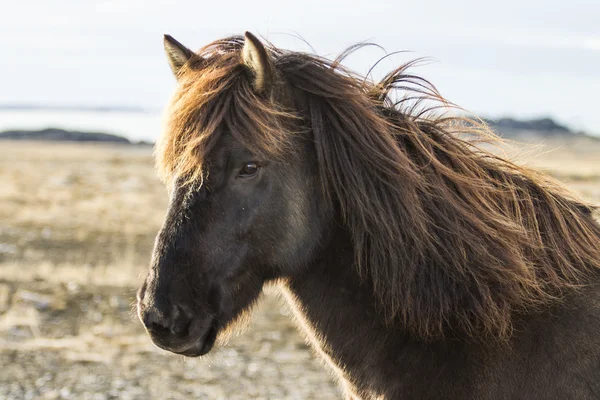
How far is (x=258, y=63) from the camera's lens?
9.80ft

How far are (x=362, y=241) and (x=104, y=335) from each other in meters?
5.69

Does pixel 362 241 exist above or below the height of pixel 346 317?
above

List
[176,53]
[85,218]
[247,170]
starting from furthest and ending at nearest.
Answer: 1. [85,218]
2. [176,53]
3. [247,170]

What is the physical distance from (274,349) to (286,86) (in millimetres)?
4927

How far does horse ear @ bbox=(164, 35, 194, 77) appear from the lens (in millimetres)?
3294

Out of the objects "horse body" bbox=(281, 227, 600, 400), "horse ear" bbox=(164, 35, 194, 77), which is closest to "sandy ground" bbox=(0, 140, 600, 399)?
"horse body" bbox=(281, 227, 600, 400)

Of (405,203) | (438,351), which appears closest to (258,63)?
(405,203)

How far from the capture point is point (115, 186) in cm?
2658

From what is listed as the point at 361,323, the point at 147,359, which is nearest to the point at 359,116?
the point at 361,323

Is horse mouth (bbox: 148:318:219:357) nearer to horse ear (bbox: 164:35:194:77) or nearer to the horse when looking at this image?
the horse

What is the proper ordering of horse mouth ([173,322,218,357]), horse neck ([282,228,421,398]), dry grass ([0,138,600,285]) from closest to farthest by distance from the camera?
horse mouth ([173,322,218,357]) → horse neck ([282,228,421,398]) → dry grass ([0,138,600,285])

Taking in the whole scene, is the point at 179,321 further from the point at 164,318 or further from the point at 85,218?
the point at 85,218

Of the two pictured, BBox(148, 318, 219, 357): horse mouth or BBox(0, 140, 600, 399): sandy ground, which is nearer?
BBox(148, 318, 219, 357): horse mouth

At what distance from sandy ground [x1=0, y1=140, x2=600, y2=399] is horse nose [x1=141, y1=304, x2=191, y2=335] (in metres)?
0.55
